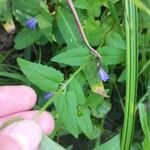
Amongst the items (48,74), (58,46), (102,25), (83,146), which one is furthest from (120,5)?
(83,146)

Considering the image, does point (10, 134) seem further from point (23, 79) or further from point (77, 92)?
point (23, 79)

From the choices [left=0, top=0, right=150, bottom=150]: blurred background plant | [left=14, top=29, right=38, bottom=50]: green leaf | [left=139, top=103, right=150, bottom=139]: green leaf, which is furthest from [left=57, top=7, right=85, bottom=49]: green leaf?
[left=139, top=103, right=150, bottom=139]: green leaf

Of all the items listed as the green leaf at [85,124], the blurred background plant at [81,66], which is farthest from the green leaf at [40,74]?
the green leaf at [85,124]

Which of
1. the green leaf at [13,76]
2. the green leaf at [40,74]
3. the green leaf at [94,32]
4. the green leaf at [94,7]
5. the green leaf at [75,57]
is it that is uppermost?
the green leaf at [94,7]

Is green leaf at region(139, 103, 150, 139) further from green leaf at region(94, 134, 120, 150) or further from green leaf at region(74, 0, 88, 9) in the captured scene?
green leaf at region(74, 0, 88, 9)

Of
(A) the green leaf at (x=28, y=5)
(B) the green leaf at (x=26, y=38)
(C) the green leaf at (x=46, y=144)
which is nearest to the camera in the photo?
(C) the green leaf at (x=46, y=144)

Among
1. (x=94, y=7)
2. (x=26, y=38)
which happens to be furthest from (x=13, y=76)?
(x=94, y=7)

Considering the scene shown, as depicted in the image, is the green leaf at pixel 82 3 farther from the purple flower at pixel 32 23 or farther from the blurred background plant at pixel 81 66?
the purple flower at pixel 32 23

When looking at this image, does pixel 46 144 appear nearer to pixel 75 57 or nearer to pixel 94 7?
pixel 75 57
